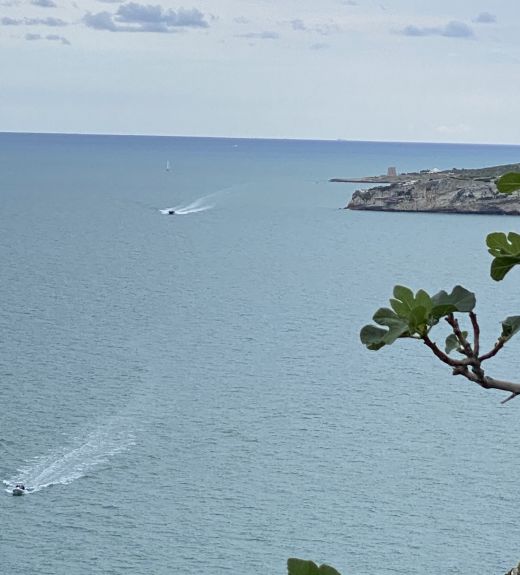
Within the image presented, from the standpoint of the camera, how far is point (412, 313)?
107 inches

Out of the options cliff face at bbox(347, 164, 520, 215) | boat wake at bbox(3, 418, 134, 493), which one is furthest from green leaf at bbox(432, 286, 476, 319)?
cliff face at bbox(347, 164, 520, 215)

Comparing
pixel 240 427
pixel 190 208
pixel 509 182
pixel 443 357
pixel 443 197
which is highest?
pixel 443 197

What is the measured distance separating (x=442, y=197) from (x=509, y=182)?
364 feet

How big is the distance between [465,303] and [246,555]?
24.7 m

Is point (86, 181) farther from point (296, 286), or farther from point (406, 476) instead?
point (406, 476)

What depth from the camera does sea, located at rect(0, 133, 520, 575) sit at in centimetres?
2723

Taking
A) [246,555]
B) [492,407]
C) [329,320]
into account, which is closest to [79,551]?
[246,555]

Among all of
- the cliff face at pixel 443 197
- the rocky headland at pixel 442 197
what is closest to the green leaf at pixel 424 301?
the cliff face at pixel 443 197

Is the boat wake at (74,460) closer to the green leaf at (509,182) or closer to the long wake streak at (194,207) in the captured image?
the green leaf at (509,182)

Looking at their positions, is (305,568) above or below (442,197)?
below

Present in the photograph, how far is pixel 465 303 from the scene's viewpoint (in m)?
2.70

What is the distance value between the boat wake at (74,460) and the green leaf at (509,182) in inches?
1140

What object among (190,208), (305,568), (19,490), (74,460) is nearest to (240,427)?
(74,460)

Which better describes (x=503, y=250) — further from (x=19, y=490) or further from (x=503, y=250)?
(x=19, y=490)
